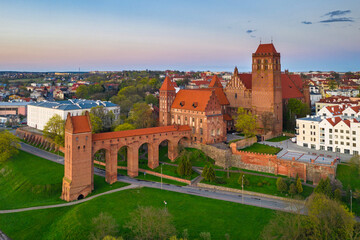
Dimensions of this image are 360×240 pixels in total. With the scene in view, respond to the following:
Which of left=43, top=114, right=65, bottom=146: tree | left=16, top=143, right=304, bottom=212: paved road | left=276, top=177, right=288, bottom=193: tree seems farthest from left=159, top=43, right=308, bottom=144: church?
left=43, top=114, right=65, bottom=146: tree

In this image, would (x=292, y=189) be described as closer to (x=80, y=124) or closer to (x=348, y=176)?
(x=348, y=176)

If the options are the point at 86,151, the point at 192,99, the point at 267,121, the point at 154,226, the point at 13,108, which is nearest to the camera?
the point at 154,226

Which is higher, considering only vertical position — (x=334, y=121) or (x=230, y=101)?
(x=230, y=101)

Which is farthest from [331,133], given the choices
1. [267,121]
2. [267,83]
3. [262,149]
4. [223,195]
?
[223,195]

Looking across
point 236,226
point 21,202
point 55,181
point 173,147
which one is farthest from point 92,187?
point 236,226

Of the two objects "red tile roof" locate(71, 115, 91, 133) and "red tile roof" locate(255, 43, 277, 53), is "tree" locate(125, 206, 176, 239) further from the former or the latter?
"red tile roof" locate(255, 43, 277, 53)
